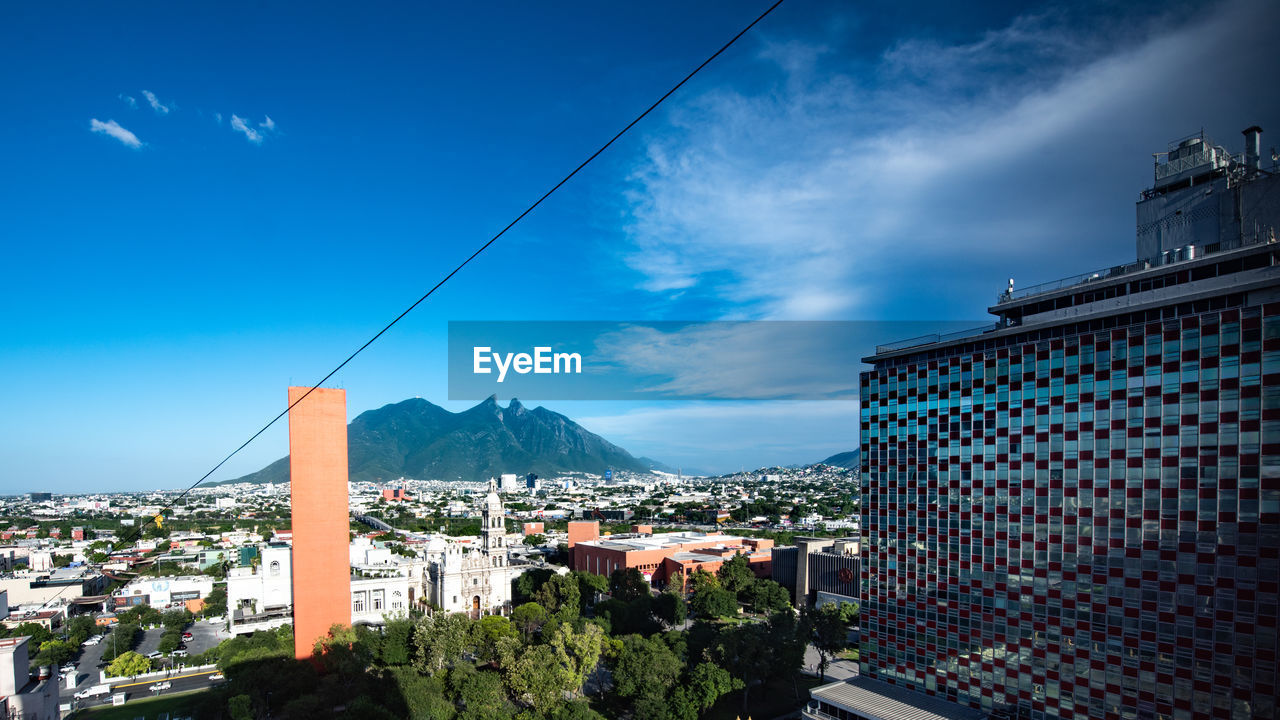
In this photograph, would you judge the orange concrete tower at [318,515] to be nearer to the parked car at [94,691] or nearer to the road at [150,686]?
the road at [150,686]


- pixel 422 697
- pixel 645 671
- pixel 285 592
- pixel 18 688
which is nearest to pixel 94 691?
pixel 285 592

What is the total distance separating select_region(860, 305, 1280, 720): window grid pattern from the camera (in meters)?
15.2

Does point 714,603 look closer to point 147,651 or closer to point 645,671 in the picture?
point 645,671

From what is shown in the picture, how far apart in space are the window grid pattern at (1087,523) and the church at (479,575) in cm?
2622

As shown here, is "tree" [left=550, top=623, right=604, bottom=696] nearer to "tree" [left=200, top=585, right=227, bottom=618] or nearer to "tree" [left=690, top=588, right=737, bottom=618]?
"tree" [left=690, top=588, right=737, bottom=618]

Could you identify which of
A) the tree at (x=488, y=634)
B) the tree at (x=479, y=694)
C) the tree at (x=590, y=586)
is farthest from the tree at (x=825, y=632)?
the tree at (x=590, y=586)

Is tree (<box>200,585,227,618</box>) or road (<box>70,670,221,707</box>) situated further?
tree (<box>200,585,227,618</box>)

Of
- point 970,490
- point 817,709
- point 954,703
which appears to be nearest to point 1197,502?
point 970,490

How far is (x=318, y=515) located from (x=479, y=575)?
58.3 ft

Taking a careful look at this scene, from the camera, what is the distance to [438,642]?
27.4 m

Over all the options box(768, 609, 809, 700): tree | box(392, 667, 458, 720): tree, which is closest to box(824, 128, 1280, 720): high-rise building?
box(768, 609, 809, 700): tree

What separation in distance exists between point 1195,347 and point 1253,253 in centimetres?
274

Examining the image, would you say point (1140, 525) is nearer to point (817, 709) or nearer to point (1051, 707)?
point (1051, 707)

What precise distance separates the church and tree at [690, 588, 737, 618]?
12691 mm
